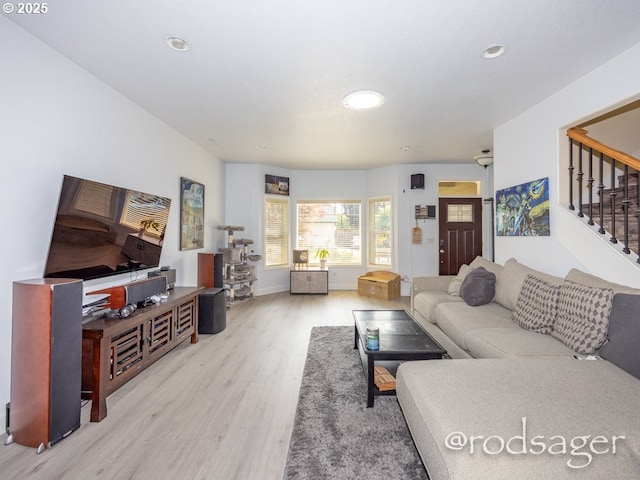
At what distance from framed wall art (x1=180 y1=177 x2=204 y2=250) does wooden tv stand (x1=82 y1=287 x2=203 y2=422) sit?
4.70ft

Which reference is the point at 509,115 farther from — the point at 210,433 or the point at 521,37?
the point at 210,433

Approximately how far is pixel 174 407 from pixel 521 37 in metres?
3.67

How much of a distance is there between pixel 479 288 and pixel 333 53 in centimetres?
268

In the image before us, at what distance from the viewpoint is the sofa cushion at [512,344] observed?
1965 millimetres

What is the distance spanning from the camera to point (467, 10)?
184cm

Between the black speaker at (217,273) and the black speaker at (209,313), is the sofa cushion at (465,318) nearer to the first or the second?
the black speaker at (209,313)

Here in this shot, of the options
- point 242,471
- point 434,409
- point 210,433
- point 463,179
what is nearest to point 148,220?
point 210,433

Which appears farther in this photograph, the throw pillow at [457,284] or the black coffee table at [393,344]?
the throw pillow at [457,284]

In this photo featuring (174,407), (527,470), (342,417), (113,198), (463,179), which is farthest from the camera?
(463,179)

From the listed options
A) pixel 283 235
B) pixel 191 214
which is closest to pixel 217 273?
pixel 191 214

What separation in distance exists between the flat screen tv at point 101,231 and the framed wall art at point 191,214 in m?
0.93

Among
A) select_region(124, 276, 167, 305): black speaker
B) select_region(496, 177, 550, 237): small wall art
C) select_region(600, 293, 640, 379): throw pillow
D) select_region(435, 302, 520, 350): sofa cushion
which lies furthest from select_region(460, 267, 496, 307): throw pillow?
select_region(124, 276, 167, 305): black speaker

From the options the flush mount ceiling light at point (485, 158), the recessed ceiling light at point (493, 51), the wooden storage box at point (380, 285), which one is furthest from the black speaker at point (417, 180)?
the recessed ceiling light at point (493, 51)

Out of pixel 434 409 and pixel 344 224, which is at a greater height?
pixel 344 224
